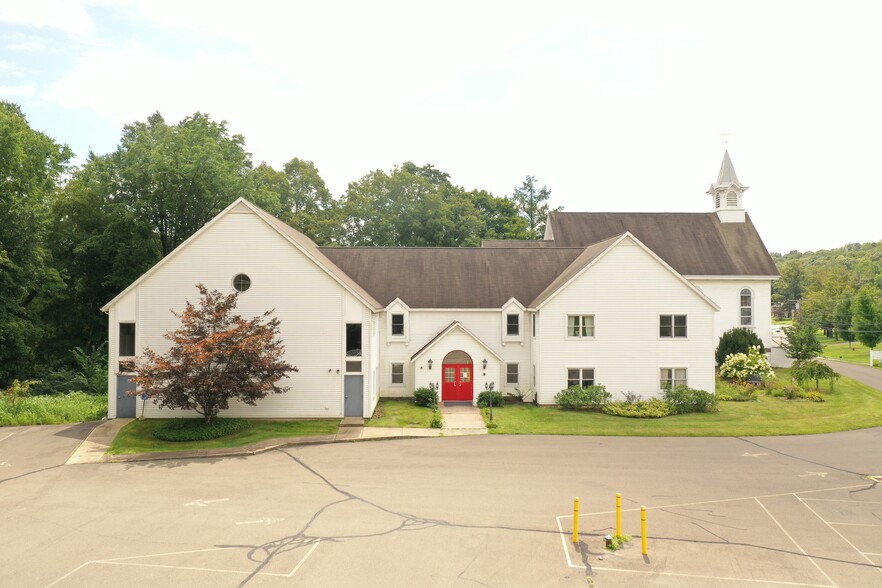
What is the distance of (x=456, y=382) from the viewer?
29469 mm

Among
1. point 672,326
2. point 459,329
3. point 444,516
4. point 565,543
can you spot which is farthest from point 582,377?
point 565,543

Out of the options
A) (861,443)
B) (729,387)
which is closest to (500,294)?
(729,387)

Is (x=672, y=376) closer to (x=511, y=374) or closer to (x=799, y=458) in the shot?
(x=511, y=374)

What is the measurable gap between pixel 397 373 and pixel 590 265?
12.1 meters

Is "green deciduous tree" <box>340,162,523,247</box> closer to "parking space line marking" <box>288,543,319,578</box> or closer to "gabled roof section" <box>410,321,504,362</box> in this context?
"gabled roof section" <box>410,321,504,362</box>

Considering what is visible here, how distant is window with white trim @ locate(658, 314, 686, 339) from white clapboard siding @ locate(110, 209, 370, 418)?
15513 mm

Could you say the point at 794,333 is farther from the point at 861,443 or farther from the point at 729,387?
the point at 861,443

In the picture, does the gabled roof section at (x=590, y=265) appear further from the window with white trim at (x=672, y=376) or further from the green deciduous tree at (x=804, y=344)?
the green deciduous tree at (x=804, y=344)

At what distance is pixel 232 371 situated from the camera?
2150cm

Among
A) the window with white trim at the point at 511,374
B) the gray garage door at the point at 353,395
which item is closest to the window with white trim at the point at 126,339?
the gray garage door at the point at 353,395

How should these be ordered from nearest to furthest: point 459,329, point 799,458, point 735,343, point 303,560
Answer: point 303,560 < point 799,458 < point 459,329 < point 735,343

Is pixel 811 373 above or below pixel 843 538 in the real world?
above

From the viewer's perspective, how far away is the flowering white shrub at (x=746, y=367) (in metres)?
33.2

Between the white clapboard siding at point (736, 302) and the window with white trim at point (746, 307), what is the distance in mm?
193
